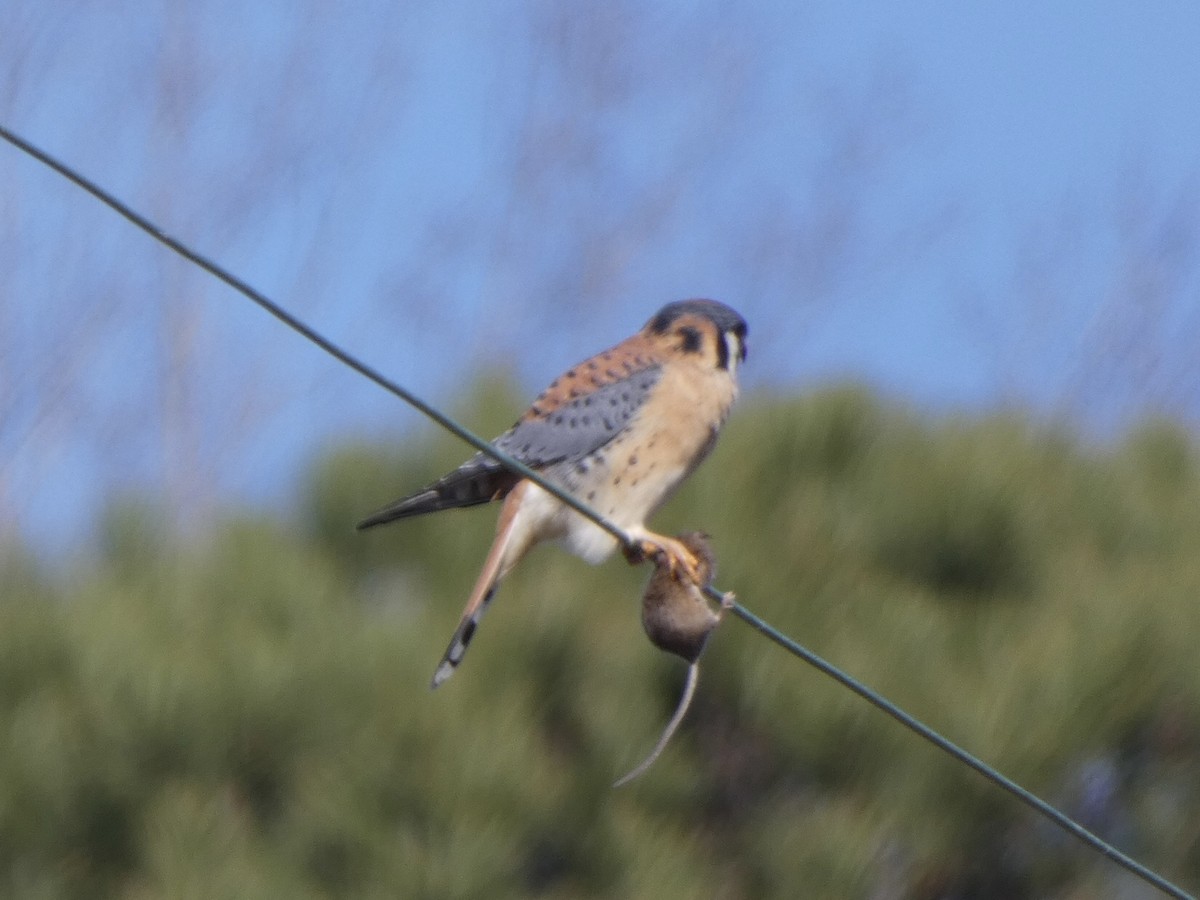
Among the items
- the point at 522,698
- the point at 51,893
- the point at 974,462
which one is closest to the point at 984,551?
the point at 974,462

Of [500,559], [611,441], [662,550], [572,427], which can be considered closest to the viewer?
[662,550]

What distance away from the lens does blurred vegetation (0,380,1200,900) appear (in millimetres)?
6566

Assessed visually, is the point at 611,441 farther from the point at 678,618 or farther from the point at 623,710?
the point at 623,710

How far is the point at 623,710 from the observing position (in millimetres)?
6789

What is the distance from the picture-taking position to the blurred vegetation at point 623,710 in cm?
657

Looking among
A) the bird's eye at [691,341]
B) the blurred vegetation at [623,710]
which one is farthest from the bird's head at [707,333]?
the blurred vegetation at [623,710]

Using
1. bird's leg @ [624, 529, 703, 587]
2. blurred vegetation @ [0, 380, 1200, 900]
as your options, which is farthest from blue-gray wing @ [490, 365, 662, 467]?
blurred vegetation @ [0, 380, 1200, 900]

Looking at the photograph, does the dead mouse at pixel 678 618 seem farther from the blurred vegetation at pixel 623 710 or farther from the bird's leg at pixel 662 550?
the blurred vegetation at pixel 623 710

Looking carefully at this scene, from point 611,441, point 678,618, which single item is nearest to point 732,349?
point 611,441

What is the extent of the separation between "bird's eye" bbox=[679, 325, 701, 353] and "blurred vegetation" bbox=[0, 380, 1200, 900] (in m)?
1.98

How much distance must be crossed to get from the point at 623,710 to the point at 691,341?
82.7 inches

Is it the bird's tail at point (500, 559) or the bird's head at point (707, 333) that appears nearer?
the bird's tail at point (500, 559)

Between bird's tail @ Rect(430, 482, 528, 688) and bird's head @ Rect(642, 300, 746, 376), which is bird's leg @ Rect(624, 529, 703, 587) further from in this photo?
bird's head @ Rect(642, 300, 746, 376)

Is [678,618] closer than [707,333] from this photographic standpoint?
Yes
